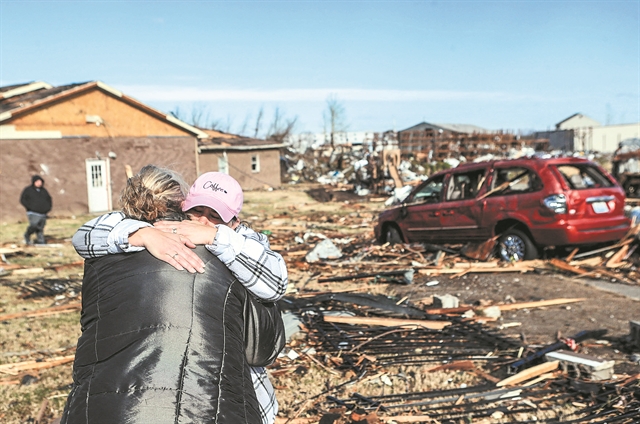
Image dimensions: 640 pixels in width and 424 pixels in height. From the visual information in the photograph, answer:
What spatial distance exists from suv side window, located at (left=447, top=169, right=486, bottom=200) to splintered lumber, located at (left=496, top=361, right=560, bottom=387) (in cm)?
610

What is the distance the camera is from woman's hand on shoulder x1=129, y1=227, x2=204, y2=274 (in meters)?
2.17

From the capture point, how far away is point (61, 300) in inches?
393

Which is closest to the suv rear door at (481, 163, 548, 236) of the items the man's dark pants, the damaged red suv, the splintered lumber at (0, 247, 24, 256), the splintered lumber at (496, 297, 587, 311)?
the damaged red suv

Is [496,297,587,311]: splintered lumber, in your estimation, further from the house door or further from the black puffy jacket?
the house door

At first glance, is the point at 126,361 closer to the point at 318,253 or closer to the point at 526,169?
the point at 526,169

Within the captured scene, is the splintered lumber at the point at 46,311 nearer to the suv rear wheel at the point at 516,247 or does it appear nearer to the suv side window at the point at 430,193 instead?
the suv side window at the point at 430,193

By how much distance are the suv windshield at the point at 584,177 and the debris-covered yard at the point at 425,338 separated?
1182 millimetres

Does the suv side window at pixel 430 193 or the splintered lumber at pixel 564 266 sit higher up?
the suv side window at pixel 430 193

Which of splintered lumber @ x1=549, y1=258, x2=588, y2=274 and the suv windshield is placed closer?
splintered lumber @ x1=549, y1=258, x2=588, y2=274

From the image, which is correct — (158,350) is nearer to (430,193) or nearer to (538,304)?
(538,304)

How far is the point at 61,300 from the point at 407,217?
6.90m

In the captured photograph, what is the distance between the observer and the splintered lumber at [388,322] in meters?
7.23

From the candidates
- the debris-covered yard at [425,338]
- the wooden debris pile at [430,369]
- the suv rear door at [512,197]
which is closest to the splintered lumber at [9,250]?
the debris-covered yard at [425,338]

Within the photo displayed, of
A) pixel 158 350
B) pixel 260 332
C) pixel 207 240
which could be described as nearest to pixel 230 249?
pixel 207 240
